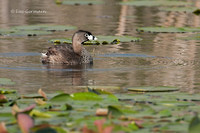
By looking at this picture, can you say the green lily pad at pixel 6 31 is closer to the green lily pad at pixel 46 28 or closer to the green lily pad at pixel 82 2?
the green lily pad at pixel 46 28

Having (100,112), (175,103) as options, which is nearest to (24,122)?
(100,112)

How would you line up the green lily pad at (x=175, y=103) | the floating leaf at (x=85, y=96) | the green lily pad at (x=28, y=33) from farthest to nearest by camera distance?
the green lily pad at (x=28, y=33) → the floating leaf at (x=85, y=96) → the green lily pad at (x=175, y=103)

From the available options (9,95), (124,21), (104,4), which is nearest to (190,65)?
(9,95)

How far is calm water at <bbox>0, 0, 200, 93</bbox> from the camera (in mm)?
11023

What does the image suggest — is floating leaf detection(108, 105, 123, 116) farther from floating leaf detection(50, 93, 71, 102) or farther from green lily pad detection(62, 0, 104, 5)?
green lily pad detection(62, 0, 104, 5)

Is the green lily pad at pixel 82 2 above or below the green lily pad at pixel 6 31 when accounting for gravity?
above

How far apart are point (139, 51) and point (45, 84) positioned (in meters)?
4.95

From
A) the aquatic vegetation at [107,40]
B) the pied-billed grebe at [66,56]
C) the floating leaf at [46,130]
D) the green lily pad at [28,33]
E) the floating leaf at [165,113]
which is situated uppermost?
the green lily pad at [28,33]

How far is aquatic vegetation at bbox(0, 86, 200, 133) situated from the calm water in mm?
1480

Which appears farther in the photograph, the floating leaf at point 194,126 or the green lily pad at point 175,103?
the green lily pad at point 175,103

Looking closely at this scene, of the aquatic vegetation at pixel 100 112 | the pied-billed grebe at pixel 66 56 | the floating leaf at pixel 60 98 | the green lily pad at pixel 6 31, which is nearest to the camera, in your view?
the aquatic vegetation at pixel 100 112

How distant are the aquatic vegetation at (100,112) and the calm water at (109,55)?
4.86 feet

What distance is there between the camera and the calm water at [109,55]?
11.0m

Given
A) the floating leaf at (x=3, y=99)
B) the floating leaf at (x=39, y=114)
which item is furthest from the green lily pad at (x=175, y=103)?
the floating leaf at (x=3, y=99)
